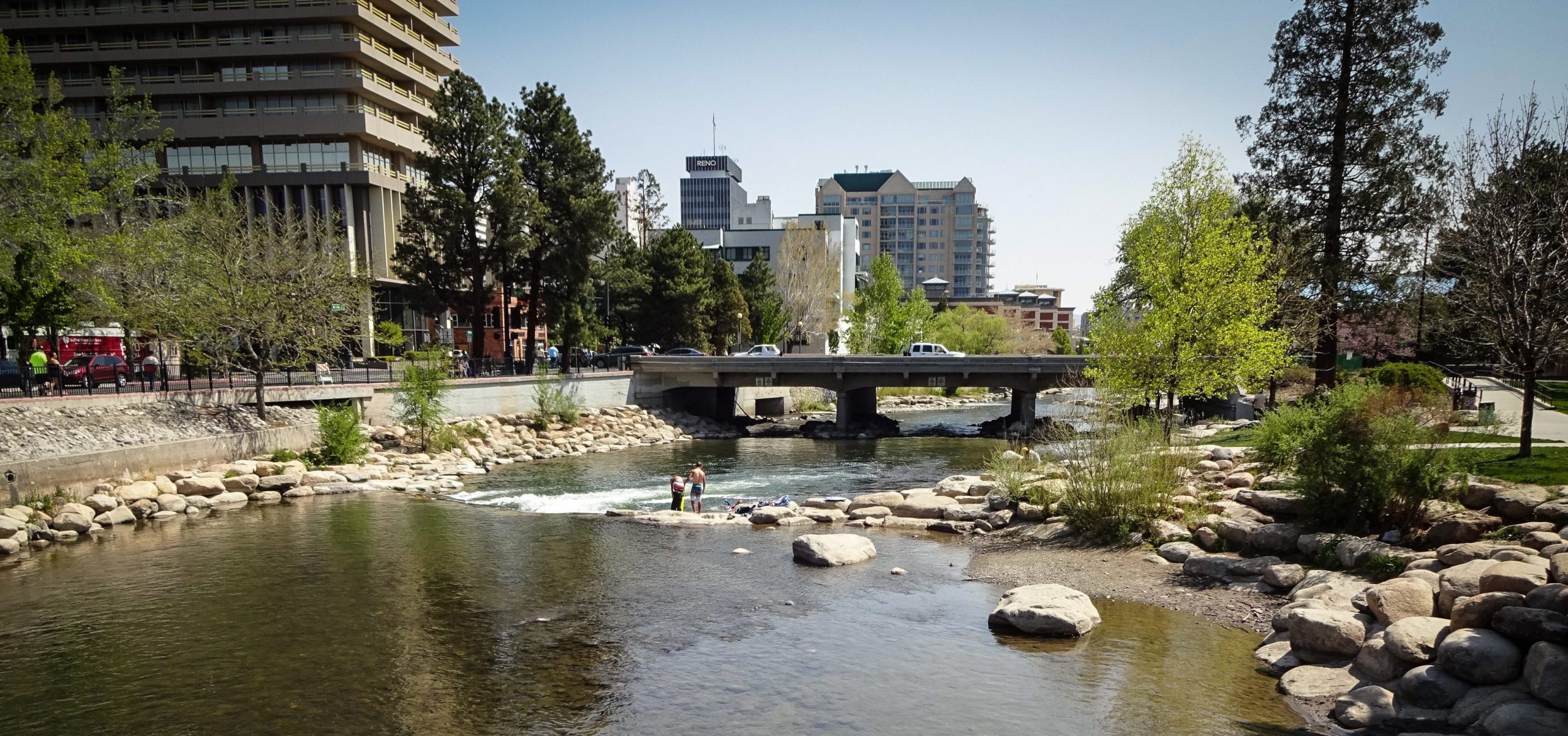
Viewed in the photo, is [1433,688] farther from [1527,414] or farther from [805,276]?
[805,276]

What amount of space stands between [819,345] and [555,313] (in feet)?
160

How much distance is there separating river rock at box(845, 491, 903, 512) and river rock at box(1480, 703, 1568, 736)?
51.8 feet

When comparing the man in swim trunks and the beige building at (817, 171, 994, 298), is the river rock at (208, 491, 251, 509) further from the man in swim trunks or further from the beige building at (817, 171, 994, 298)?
Answer: the beige building at (817, 171, 994, 298)

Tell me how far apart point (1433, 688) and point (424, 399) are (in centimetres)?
3334

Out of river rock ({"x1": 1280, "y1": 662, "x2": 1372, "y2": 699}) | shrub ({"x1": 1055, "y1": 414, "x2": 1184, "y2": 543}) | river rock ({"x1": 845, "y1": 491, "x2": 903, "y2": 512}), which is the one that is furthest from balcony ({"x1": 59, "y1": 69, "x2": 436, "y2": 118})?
river rock ({"x1": 1280, "y1": 662, "x2": 1372, "y2": 699})

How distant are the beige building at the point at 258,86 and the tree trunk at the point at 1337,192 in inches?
2125

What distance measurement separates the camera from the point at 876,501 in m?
25.1

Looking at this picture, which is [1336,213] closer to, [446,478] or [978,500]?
[978,500]

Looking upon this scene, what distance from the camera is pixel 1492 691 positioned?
31.5 feet

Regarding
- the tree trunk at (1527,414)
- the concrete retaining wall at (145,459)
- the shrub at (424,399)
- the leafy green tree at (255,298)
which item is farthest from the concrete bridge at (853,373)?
the tree trunk at (1527,414)

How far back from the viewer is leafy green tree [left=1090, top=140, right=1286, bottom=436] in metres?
25.7

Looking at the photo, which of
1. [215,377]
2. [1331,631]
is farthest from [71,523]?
[1331,631]

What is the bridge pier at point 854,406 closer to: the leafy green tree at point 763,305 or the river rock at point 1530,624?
the leafy green tree at point 763,305

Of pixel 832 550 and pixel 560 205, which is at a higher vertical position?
pixel 560 205
